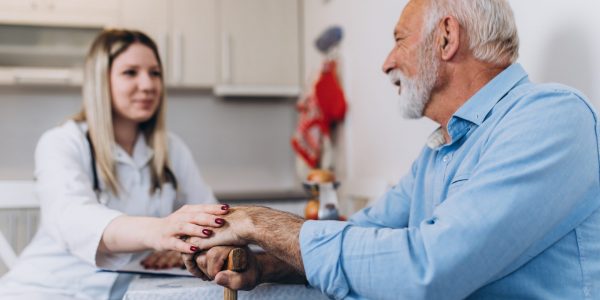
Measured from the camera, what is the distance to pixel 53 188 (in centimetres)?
135

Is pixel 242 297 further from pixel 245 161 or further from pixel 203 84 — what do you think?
pixel 245 161

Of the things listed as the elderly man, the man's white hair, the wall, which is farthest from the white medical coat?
the wall

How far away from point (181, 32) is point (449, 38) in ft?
7.38

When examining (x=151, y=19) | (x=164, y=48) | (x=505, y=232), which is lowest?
(x=505, y=232)

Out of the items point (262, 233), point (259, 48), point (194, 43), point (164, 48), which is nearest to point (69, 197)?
point (262, 233)

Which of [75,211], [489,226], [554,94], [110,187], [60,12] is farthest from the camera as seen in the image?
[60,12]

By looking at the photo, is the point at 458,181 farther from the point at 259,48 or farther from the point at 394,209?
the point at 259,48

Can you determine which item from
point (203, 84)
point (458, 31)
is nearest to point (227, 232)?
point (458, 31)

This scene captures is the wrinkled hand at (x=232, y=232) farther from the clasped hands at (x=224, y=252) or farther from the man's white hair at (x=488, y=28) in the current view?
the man's white hair at (x=488, y=28)

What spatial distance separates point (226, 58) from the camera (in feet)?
10.4

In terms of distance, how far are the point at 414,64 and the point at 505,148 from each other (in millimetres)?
375

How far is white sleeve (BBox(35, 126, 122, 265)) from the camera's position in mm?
1213

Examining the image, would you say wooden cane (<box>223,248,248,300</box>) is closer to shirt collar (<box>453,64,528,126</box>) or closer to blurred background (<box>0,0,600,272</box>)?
shirt collar (<box>453,64,528,126</box>)

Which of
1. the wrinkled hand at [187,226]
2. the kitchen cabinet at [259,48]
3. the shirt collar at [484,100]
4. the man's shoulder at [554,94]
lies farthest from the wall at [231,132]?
the man's shoulder at [554,94]
